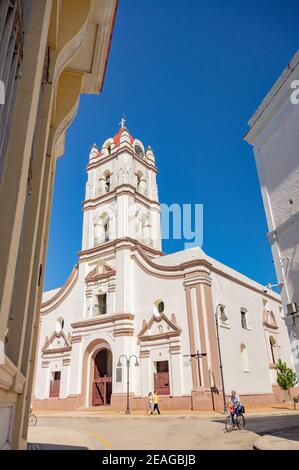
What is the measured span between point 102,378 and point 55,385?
4406mm

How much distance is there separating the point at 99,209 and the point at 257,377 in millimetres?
18140

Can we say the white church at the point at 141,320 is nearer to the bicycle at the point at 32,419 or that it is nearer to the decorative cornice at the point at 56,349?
the decorative cornice at the point at 56,349

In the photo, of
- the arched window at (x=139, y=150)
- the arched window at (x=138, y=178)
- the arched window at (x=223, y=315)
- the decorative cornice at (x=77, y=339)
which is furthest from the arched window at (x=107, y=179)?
the arched window at (x=223, y=315)

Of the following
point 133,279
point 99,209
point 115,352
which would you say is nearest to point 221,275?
point 133,279

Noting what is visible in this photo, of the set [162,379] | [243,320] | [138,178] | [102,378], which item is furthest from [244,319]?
[138,178]

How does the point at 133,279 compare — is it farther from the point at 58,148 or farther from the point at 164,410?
the point at 58,148

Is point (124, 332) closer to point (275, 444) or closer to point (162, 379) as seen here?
point (162, 379)

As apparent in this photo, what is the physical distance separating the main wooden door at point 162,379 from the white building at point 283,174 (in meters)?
14.2

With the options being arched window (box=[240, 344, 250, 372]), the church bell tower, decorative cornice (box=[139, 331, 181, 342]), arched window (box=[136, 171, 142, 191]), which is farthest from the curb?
arched window (box=[136, 171, 142, 191])

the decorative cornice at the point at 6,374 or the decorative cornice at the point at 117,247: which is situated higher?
the decorative cornice at the point at 117,247

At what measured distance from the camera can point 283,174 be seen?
9.46m

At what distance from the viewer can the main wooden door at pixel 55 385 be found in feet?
82.2
